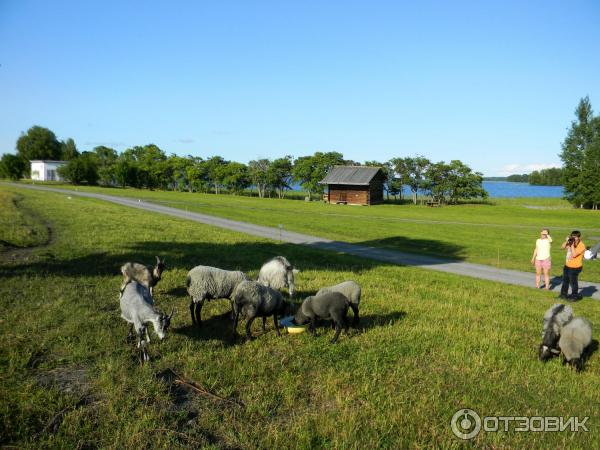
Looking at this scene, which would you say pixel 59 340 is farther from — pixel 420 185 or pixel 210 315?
pixel 420 185

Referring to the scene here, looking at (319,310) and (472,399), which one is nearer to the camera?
(472,399)

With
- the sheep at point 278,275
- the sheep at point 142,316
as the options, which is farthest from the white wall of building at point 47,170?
the sheep at point 142,316

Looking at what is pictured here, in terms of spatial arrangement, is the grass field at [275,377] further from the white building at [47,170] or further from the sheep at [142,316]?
the white building at [47,170]

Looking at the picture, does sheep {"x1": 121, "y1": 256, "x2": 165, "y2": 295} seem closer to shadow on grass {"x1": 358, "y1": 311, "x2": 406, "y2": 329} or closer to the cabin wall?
shadow on grass {"x1": 358, "y1": 311, "x2": 406, "y2": 329}

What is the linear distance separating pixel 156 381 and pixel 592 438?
671 cm

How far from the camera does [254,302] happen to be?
30.8ft

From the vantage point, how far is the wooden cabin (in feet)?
251

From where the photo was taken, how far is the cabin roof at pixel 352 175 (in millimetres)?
76312

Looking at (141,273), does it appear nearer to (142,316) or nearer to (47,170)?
(142,316)

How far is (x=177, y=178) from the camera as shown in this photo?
11050 centimetres

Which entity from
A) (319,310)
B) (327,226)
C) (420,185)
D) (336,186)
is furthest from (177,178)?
(319,310)

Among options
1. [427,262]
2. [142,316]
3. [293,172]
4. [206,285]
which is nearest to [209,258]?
[206,285]

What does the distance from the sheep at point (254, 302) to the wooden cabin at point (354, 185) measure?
67.2 meters

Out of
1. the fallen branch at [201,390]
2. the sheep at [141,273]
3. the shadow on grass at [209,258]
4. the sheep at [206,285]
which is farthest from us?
the shadow on grass at [209,258]
